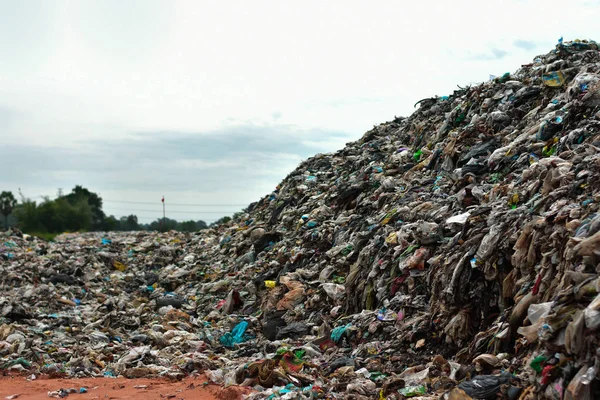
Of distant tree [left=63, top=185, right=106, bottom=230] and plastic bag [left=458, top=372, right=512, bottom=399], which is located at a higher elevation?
distant tree [left=63, top=185, right=106, bottom=230]

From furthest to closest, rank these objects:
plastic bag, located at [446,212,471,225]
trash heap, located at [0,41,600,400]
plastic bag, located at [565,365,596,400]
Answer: plastic bag, located at [446,212,471,225], trash heap, located at [0,41,600,400], plastic bag, located at [565,365,596,400]

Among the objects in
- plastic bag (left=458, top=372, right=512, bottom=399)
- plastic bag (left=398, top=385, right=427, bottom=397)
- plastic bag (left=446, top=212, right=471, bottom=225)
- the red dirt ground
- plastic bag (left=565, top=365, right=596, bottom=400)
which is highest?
plastic bag (left=446, top=212, right=471, bottom=225)

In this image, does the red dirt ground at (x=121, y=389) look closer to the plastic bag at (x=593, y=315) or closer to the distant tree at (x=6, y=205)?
the plastic bag at (x=593, y=315)

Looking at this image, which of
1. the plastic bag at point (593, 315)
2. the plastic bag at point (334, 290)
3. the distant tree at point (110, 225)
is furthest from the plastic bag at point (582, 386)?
the distant tree at point (110, 225)

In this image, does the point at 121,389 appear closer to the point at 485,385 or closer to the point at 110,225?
the point at 485,385

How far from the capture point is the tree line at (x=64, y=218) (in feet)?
115

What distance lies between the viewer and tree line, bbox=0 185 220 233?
35000mm

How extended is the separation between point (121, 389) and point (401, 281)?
301cm

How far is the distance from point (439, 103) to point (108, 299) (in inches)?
279

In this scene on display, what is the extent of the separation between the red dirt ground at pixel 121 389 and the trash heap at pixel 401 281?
0.68 ft

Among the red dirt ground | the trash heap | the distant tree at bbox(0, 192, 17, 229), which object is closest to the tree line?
the distant tree at bbox(0, 192, 17, 229)

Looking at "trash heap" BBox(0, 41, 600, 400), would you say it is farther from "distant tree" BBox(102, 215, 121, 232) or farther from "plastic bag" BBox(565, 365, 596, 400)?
"distant tree" BBox(102, 215, 121, 232)

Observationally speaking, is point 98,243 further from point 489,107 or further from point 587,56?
point 587,56

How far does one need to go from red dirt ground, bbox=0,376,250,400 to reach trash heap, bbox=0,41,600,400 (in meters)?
0.21
